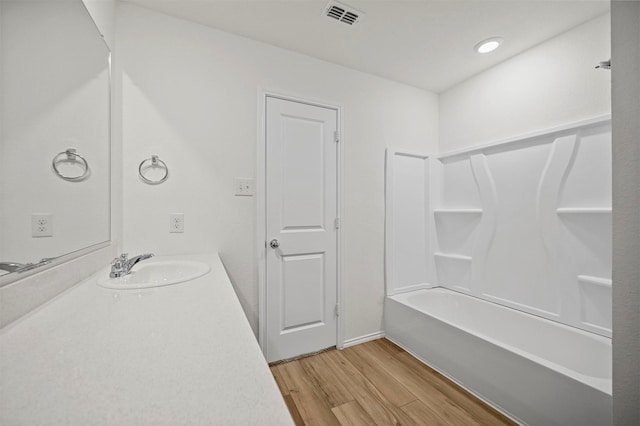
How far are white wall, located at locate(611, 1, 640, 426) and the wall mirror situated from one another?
164 centimetres

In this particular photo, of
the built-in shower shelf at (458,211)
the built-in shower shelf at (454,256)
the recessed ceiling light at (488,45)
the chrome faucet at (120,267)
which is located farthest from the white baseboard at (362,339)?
the recessed ceiling light at (488,45)

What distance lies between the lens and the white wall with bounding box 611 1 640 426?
2.23 ft

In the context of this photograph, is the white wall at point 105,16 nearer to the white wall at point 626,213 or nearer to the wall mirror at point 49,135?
the wall mirror at point 49,135

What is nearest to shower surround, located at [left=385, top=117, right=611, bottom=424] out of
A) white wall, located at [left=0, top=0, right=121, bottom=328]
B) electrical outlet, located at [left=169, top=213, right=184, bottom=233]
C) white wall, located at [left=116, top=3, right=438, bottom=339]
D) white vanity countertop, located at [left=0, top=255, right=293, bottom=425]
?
white wall, located at [left=116, top=3, right=438, bottom=339]

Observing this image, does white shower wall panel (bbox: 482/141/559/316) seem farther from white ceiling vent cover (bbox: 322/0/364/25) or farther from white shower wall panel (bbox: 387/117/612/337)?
white ceiling vent cover (bbox: 322/0/364/25)

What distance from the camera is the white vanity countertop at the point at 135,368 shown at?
343mm

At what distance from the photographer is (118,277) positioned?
3.55 feet

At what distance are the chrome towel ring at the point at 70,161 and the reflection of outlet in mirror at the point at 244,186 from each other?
2.64 ft

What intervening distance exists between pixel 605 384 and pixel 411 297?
131 centimetres

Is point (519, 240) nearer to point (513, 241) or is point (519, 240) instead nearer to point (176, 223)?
point (513, 241)

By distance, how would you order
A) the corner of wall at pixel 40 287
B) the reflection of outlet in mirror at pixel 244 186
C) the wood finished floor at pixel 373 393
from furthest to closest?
the reflection of outlet in mirror at pixel 244 186, the wood finished floor at pixel 373 393, the corner of wall at pixel 40 287

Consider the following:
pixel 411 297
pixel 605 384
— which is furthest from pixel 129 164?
pixel 605 384

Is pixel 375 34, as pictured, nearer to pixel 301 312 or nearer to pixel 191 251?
pixel 191 251

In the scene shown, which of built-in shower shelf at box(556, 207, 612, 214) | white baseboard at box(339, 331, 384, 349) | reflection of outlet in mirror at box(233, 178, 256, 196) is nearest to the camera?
built-in shower shelf at box(556, 207, 612, 214)
